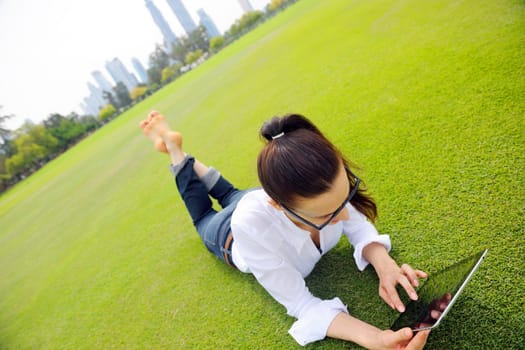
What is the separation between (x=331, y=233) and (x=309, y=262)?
221 millimetres

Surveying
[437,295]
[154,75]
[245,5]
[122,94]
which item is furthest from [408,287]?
[245,5]

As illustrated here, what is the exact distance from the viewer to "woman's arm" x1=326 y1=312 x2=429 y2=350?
1.00m

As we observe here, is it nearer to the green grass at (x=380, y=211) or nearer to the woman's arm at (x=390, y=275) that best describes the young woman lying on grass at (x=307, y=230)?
the woman's arm at (x=390, y=275)

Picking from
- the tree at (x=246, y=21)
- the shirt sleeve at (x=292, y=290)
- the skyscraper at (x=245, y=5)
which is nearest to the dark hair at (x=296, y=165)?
the shirt sleeve at (x=292, y=290)

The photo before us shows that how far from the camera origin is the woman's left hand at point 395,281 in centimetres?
124

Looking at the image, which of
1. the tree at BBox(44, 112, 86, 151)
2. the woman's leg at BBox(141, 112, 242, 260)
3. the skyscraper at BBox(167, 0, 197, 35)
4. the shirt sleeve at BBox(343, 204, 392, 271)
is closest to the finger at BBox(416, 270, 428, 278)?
the shirt sleeve at BBox(343, 204, 392, 271)

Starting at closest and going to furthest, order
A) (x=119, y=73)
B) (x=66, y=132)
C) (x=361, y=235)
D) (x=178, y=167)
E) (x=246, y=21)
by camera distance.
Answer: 1. (x=361, y=235)
2. (x=178, y=167)
3. (x=66, y=132)
4. (x=246, y=21)
5. (x=119, y=73)

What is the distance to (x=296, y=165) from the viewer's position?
39.9 inches

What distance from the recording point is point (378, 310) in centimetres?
137

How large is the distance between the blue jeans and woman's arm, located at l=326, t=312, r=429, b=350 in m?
1.05

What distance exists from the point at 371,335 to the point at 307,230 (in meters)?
0.52

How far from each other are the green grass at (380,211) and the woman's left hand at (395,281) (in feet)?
0.31

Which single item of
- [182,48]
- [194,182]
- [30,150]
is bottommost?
[194,182]

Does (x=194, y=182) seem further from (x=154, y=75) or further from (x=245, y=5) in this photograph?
(x=245, y=5)
